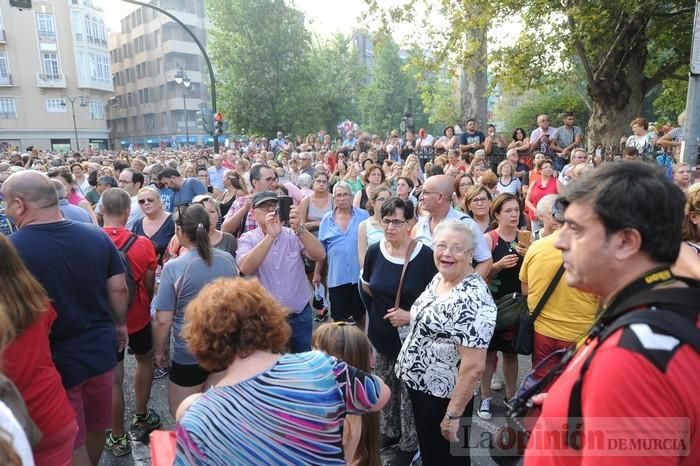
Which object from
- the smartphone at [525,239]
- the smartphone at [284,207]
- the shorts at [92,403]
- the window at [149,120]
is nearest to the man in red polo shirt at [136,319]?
the shorts at [92,403]

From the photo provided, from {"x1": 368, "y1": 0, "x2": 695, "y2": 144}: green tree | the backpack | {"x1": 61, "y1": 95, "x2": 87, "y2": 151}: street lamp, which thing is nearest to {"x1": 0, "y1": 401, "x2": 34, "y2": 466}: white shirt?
the backpack

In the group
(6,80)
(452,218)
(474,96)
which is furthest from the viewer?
(6,80)

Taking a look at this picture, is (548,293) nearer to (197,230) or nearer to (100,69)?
(197,230)

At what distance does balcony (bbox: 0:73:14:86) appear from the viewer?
45750mm

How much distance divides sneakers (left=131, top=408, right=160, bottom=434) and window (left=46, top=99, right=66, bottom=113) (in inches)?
2157

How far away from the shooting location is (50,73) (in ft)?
158

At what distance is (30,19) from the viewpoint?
151ft

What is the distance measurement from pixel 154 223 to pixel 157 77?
2300 inches

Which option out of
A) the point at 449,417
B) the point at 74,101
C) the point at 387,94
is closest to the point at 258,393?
the point at 449,417

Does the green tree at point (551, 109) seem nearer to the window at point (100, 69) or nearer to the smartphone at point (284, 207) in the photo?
the smartphone at point (284, 207)

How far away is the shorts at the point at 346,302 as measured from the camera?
472 cm

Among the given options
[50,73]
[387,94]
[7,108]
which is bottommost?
[7,108]

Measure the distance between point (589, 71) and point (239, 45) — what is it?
79.0ft

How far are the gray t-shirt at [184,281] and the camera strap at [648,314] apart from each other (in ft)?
8.24
